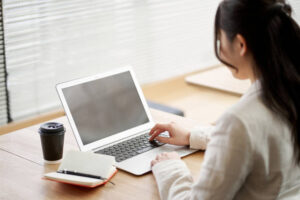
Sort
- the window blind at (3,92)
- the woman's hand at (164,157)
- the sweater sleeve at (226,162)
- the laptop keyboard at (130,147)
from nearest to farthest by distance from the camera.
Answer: the sweater sleeve at (226,162), the woman's hand at (164,157), the laptop keyboard at (130,147), the window blind at (3,92)

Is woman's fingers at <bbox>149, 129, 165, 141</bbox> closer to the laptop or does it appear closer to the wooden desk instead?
the laptop

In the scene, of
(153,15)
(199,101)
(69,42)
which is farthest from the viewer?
(153,15)

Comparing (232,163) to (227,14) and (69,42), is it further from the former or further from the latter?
(69,42)

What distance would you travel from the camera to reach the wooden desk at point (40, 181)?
139 centimetres

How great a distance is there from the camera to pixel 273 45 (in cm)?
117

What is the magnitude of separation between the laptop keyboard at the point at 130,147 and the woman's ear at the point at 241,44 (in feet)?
1.90

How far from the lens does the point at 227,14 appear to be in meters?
1.22

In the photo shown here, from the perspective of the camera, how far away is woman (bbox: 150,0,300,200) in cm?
115

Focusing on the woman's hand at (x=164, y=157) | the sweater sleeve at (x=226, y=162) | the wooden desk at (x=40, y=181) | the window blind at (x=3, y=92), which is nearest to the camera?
the sweater sleeve at (x=226, y=162)

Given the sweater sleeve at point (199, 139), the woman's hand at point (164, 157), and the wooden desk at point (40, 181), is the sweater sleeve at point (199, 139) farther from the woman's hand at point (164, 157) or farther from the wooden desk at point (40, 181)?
the woman's hand at point (164, 157)

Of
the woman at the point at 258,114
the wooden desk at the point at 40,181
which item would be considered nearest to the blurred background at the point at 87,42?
the wooden desk at the point at 40,181

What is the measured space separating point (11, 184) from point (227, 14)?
773 millimetres

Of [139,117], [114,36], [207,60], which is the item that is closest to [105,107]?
[139,117]

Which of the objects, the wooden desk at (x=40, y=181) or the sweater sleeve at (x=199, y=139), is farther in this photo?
the sweater sleeve at (x=199, y=139)
